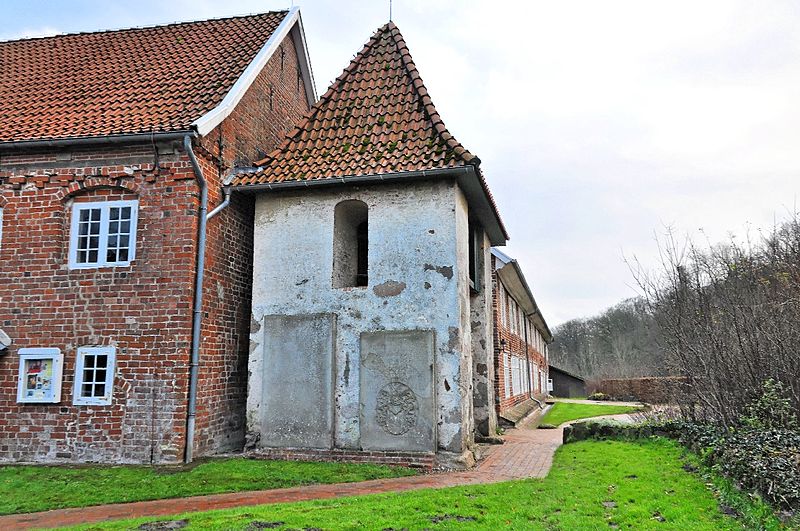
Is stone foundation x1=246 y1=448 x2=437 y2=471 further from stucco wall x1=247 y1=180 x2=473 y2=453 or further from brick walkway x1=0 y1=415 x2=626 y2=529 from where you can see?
brick walkway x1=0 y1=415 x2=626 y2=529

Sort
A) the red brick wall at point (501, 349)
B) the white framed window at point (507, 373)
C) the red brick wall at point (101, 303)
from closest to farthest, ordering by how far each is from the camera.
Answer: the red brick wall at point (101, 303), the red brick wall at point (501, 349), the white framed window at point (507, 373)

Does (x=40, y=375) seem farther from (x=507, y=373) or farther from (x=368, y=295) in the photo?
(x=507, y=373)

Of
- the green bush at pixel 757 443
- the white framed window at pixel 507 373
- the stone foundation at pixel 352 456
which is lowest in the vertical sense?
the stone foundation at pixel 352 456

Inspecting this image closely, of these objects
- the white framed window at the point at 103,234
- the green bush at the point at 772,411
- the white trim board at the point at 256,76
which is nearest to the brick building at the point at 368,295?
the white trim board at the point at 256,76

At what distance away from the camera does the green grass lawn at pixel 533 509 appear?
6598 mm

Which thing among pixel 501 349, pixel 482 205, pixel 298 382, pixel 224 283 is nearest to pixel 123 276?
pixel 224 283

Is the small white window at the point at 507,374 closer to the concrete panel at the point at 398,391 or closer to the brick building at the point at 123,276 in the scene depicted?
the concrete panel at the point at 398,391

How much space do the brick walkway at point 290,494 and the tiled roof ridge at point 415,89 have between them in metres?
5.25

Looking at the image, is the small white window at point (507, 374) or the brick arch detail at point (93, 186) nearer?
the brick arch detail at point (93, 186)

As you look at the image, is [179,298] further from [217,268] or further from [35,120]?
[35,120]

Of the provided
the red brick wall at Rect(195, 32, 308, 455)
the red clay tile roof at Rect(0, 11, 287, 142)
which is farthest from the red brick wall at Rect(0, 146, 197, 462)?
the red clay tile roof at Rect(0, 11, 287, 142)

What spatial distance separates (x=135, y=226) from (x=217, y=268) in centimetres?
160

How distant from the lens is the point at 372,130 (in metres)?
12.3

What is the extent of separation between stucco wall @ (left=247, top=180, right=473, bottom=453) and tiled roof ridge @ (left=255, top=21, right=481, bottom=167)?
707 mm
